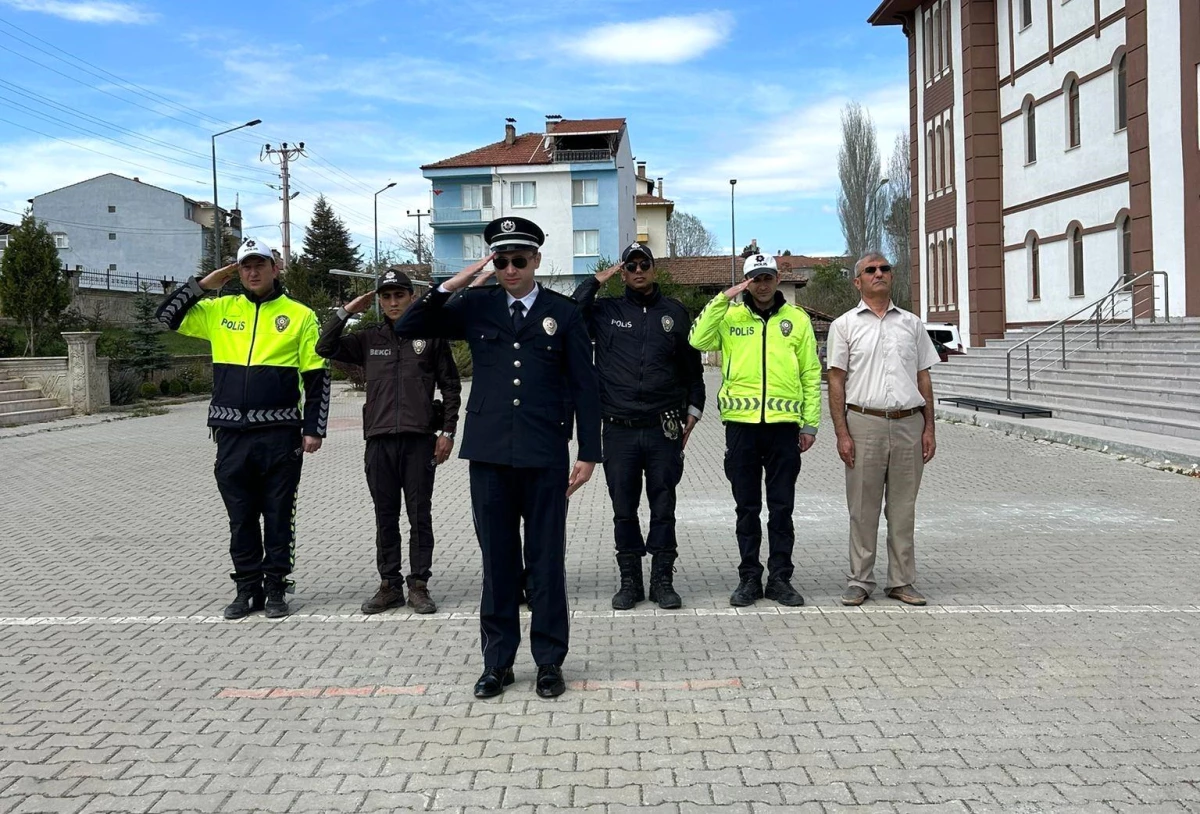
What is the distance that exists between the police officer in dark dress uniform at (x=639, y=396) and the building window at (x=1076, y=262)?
22.6 meters

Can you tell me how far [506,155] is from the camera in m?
62.0

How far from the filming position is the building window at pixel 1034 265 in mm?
28297

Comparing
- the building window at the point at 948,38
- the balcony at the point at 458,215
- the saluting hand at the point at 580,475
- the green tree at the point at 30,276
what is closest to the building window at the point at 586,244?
the balcony at the point at 458,215

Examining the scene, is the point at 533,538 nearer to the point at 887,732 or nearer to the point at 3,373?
the point at 887,732

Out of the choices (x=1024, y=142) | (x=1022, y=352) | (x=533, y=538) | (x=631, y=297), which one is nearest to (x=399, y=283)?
(x=631, y=297)

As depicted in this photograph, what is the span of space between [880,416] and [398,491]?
118 inches

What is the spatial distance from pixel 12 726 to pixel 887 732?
3.69m

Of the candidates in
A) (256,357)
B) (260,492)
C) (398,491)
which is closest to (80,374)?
(260,492)

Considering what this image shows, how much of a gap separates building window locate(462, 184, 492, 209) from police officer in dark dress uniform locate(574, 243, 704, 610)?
55.8 meters

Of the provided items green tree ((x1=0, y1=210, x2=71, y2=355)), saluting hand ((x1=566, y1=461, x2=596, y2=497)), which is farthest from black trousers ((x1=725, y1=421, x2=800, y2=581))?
green tree ((x1=0, y1=210, x2=71, y2=355))

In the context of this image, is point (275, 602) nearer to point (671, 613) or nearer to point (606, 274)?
point (671, 613)

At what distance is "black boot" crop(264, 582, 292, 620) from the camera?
6.62 meters

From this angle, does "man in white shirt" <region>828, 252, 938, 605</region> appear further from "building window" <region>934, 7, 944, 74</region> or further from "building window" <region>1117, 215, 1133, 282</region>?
"building window" <region>934, 7, 944, 74</region>

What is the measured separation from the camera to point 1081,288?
26234 mm
